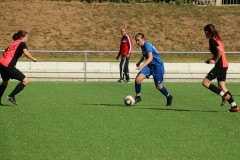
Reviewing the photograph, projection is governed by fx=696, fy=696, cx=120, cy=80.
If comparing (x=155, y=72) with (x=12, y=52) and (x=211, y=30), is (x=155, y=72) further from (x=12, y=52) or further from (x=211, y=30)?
(x=12, y=52)

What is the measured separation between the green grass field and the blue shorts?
2.05ft

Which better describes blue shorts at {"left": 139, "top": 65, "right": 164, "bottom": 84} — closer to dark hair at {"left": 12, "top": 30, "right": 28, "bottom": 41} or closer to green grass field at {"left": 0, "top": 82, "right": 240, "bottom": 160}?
green grass field at {"left": 0, "top": 82, "right": 240, "bottom": 160}

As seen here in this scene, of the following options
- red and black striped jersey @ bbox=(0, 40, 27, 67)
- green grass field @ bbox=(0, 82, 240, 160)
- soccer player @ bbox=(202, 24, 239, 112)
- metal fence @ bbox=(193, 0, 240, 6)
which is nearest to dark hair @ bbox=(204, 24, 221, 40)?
soccer player @ bbox=(202, 24, 239, 112)

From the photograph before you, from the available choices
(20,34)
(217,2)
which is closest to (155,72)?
(20,34)

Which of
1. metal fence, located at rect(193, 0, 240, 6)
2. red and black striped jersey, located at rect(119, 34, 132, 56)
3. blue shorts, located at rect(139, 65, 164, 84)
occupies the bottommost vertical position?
metal fence, located at rect(193, 0, 240, 6)

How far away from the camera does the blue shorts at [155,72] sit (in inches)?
591

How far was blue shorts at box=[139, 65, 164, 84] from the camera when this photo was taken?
49.2 ft

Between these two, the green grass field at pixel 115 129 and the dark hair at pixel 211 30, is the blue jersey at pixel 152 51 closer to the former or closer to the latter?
the green grass field at pixel 115 129

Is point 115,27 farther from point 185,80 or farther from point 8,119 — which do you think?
point 8,119

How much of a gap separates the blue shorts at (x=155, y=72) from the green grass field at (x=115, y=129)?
2.05 feet

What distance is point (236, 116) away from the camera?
43.7 feet

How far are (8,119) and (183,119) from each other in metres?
3.18

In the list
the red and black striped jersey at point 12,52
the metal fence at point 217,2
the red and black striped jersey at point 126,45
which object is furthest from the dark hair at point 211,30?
the metal fence at point 217,2

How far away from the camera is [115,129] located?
11.2 meters
